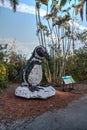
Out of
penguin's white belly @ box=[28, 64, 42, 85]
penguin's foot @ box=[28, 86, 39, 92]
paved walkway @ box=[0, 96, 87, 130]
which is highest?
penguin's white belly @ box=[28, 64, 42, 85]

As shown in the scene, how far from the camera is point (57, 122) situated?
781 cm

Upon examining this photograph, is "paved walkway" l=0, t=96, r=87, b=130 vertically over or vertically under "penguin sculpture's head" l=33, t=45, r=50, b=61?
under

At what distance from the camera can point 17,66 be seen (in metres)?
15.3

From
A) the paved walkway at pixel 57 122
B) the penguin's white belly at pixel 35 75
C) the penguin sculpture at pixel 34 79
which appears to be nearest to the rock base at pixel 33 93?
the penguin sculpture at pixel 34 79

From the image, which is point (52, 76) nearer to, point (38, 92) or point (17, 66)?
point (17, 66)

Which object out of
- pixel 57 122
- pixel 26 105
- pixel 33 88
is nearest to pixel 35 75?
pixel 33 88

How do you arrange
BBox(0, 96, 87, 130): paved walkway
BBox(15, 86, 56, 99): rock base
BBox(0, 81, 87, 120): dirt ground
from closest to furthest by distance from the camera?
1. BBox(0, 96, 87, 130): paved walkway
2. BBox(0, 81, 87, 120): dirt ground
3. BBox(15, 86, 56, 99): rock base

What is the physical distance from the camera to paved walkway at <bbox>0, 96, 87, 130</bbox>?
7477 millimetres

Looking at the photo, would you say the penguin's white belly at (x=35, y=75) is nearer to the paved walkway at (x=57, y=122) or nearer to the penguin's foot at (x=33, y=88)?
the penguin's foot at (x=33, y=88)

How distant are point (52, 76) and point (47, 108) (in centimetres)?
569

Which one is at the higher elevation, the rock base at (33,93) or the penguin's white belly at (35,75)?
the penguin's white belly at (35,75)

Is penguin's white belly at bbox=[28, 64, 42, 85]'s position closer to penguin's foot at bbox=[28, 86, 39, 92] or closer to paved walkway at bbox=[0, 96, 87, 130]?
penguin's foot at bbox=[28, 86, 39, 92]

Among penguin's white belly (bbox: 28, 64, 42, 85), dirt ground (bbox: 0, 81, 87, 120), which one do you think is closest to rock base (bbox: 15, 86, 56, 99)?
dirt ground (bbox: 0, 81, 87, 120)

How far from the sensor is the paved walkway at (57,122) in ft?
24.5
